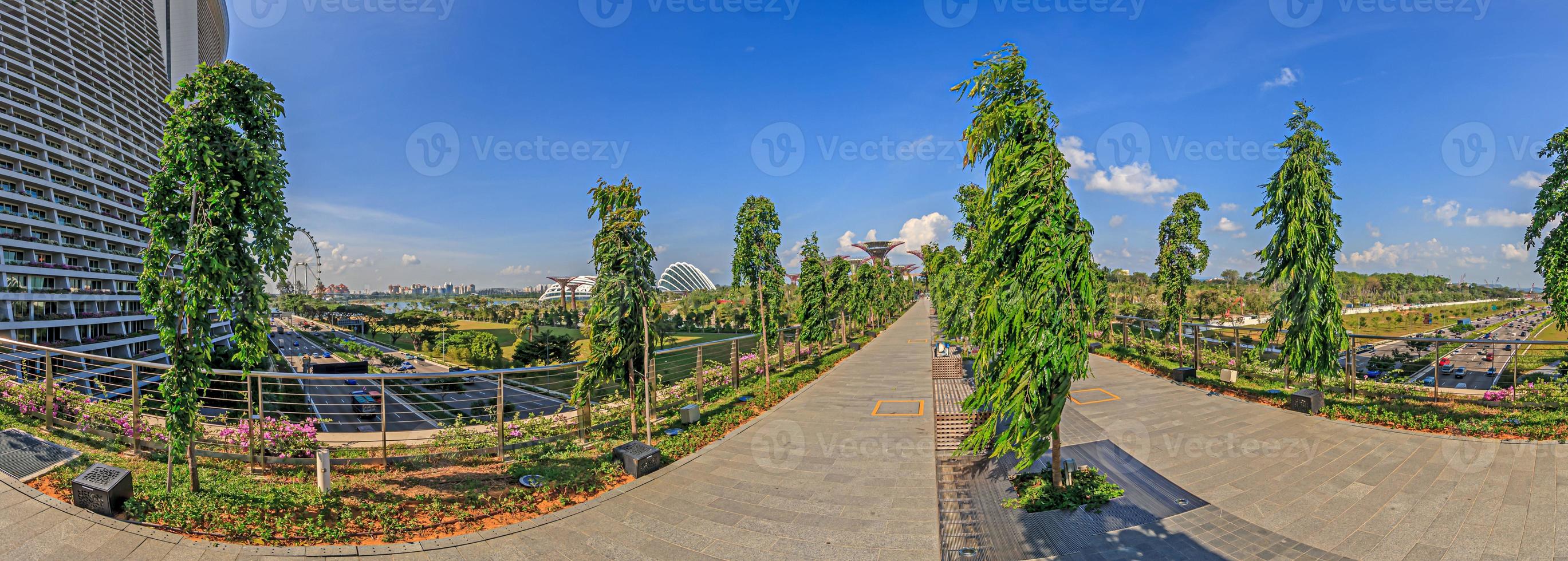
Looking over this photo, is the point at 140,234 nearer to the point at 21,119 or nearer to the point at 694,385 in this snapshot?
the point at 21,119

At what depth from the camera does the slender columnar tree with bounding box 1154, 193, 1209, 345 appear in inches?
650

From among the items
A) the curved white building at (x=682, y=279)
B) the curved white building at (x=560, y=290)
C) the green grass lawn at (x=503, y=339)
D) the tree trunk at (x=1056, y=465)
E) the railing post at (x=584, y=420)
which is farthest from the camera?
the curved white building at (x=682, y=279)

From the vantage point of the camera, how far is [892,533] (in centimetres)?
580

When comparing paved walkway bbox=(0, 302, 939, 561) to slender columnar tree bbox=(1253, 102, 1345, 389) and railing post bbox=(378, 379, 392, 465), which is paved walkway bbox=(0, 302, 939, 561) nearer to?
railing post bbox=(378, 379, 392, 465)

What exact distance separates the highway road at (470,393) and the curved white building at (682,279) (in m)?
78.4

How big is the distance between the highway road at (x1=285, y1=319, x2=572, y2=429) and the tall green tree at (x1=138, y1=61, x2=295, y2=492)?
2205mm

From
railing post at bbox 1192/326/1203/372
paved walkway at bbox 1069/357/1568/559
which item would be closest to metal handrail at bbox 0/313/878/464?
paved walkway at bbox 1069/357/1568/559

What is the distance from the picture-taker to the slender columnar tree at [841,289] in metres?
26.0

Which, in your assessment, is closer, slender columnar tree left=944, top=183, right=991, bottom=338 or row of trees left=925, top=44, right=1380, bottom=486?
row of trees left=925, top=44, right=1380, bottom=486

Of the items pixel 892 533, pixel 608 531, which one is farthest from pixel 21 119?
pixel 892 533

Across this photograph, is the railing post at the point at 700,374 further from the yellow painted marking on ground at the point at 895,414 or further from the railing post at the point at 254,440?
the railing post at the point at 254,440

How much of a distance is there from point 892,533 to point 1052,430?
2.32 meters

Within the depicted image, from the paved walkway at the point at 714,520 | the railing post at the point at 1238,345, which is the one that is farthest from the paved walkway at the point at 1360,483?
the railing post at the point at 1238,345

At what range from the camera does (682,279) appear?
6422 inches
